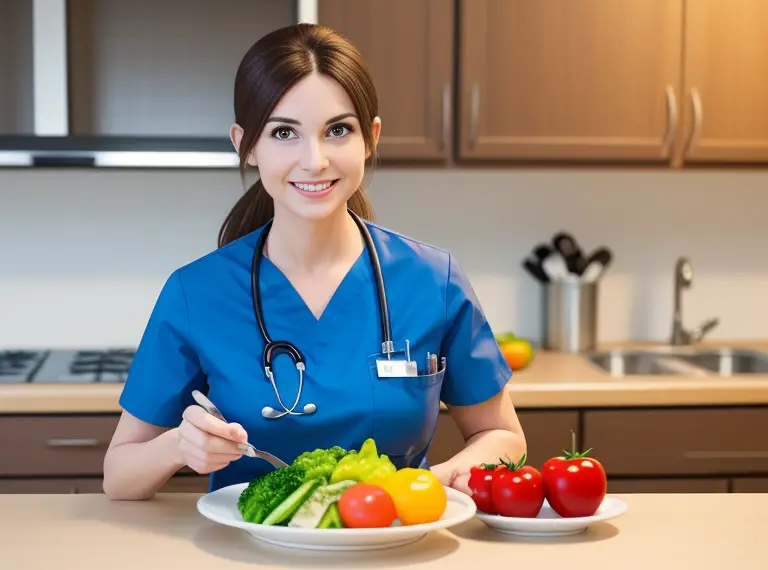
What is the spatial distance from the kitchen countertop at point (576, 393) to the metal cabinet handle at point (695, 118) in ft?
2.07

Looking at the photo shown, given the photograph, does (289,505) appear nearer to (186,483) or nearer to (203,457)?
(203,457)

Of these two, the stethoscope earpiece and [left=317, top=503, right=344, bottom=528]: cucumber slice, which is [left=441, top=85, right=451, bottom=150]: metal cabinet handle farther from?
[left=317, top=503, right=344, bottom=528]: cucumber slice

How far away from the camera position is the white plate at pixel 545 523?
1.27 metres

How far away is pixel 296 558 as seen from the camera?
3.94 feet

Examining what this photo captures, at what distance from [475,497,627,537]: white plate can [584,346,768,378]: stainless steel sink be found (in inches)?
65.4

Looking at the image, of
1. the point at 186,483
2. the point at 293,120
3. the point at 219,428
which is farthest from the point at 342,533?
the point at 186,483

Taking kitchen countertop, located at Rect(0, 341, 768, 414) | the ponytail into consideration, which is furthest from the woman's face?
kitchen countertop, located at Rect(0, 341, 768, 414)

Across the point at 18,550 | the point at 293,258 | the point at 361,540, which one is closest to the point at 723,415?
the point at 293,258

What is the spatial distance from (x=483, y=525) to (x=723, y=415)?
1388mm

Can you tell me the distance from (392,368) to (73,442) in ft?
3.85

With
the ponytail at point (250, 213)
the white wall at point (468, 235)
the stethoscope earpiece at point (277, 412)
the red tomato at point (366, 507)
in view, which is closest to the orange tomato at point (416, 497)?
the red tomato at point (366, 507)

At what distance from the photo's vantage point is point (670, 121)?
2760mm

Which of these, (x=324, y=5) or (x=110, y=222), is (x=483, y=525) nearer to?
(x=324, y=5)

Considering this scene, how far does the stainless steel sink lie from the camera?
2.98 meters
